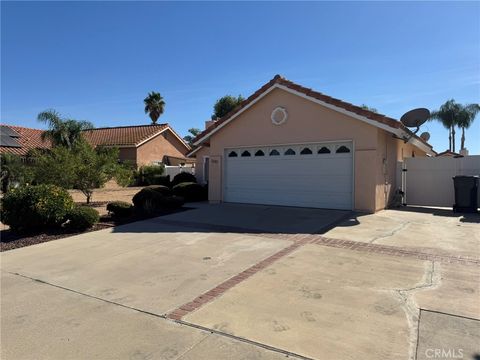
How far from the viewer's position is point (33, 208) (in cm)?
929

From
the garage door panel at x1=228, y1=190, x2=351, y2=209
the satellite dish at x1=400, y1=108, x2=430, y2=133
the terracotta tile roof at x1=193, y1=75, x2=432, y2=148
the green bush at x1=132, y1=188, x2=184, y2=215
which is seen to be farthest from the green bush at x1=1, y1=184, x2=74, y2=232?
the satellite dish at x1=400, y1=108, x2=430, y2=133

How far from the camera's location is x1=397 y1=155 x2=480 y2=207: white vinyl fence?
13.1 m

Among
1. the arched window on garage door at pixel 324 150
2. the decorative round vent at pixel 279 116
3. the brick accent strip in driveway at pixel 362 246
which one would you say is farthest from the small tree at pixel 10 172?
the arched window on garage door at pixel 324 150

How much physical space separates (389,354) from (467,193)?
34.6ft

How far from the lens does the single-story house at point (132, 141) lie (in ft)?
96.9

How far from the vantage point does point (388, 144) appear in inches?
504

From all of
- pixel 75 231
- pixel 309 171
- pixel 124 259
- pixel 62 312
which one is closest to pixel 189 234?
pixel 124 259

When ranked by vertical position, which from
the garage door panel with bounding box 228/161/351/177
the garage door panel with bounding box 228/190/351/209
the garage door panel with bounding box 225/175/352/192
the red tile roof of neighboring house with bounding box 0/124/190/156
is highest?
the red tile roof of neighboring house with bounding box 0/124/190/156

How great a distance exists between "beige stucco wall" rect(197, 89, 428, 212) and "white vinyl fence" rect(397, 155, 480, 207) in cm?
84

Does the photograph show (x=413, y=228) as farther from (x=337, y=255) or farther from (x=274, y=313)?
(x=274, y=313)

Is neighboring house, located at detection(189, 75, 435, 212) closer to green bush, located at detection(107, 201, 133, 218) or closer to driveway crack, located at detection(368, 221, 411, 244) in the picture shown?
driveway crack, located at detection(368, 221, 411, 244)

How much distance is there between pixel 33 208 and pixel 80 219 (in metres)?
1.13

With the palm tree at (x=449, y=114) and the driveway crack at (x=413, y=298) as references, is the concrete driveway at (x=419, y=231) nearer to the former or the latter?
the driveway crack at (x=413, y=298)

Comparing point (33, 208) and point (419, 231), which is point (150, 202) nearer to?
point (33, 208)
